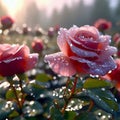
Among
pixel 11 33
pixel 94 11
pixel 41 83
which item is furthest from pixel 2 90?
pixel 94 11

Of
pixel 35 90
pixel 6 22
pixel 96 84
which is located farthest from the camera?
pixel 6 22

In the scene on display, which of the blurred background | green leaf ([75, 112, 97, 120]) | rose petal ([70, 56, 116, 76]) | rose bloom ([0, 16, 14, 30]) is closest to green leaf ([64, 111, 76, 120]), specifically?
green leaf ([75, 112, 97, 120])

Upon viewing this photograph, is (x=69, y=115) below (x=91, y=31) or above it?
below

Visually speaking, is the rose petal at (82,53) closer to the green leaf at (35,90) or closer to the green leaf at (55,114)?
the green leaf at (55,114)

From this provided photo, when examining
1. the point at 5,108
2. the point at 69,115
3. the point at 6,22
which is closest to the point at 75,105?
the point at 69,115

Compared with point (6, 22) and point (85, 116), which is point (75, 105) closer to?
point (85, 116)

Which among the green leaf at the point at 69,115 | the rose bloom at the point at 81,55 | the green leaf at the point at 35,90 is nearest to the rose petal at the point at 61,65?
the rose bloom at the point at 81,55

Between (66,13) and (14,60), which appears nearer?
(14,60)
